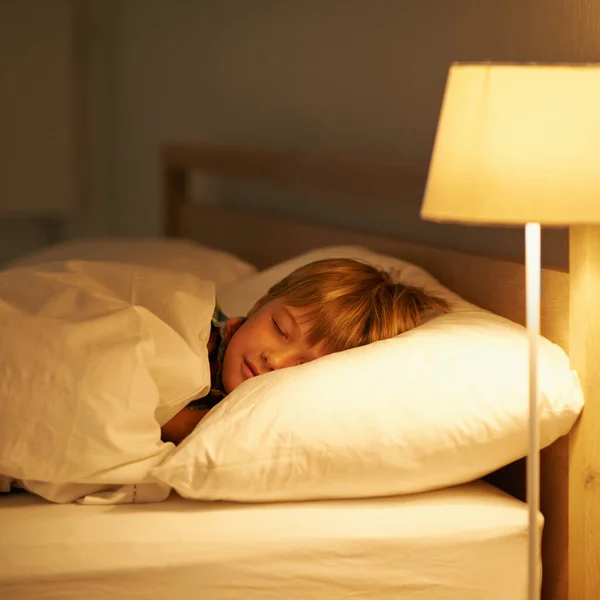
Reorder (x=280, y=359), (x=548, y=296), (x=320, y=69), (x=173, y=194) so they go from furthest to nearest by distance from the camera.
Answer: (x=173, y=194) < (x=320, y=69) < (x=280, y=359) < (x=548, y=296)

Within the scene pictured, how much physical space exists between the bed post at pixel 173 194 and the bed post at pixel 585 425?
1.99 metres

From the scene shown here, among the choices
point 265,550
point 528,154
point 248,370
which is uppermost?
point 528,154

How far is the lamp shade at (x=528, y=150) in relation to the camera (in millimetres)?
1071

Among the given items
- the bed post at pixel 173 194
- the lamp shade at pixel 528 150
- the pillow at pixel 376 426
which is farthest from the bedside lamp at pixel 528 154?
the bed post at pixel 173 194

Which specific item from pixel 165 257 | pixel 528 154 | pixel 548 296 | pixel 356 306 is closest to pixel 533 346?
pixel 528 154

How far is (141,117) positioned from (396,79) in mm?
1913

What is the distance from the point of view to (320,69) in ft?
8.06

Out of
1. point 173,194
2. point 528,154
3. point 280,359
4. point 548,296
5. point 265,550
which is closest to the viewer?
point 528,154

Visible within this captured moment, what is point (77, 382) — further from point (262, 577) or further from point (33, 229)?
point (33, 229)

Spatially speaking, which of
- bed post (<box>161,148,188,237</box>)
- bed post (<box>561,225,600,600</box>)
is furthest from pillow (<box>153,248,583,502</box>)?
bed post (<box>161,148,188,237</box>)

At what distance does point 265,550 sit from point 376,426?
0.63 feet

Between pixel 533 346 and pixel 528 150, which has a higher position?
pixel 528 150

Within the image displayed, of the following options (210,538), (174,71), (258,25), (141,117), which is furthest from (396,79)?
(141,117)

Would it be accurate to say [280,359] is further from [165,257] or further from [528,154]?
[165,257]
